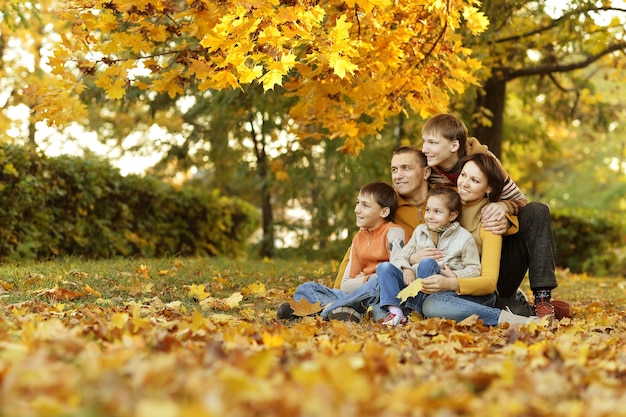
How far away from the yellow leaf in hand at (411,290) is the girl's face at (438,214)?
426 millimetres

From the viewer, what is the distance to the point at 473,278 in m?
4.43

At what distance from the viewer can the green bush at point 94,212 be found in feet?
26.2

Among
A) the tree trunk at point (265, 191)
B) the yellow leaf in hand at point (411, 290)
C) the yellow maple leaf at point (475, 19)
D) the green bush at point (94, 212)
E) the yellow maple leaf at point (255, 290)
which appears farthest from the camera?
the tree trunk at point (265, 191)

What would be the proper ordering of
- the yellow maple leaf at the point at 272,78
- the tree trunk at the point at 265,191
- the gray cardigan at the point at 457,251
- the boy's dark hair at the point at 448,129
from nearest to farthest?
the yellow maple leaf at the point at 272,78
the gray cardigan at the point at 457,251
the boy's dark hair at the point at 448,129
the tree trunk at the point at 265,191

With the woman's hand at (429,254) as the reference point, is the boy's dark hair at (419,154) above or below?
above

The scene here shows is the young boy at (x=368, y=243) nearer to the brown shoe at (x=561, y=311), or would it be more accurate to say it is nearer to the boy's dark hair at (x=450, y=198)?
the boy's dark hair at (x=450, y=198)

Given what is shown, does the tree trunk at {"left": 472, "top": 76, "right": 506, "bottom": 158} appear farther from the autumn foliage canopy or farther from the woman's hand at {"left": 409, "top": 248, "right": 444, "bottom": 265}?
the woman's hand at {"left": 409, "top": 248, "right": 444, "bottom": 265}

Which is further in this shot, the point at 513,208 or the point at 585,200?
the point at 585,200

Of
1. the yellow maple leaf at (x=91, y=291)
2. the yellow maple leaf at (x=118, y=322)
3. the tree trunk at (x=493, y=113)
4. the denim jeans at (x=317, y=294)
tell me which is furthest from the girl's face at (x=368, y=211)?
the tree trunk at (x=493, y=113)

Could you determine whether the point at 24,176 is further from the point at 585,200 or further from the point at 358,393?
the point at 585,200

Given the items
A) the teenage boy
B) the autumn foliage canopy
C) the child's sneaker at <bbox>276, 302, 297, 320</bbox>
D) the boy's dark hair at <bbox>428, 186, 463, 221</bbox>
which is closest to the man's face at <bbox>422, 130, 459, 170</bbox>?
the teenage boy

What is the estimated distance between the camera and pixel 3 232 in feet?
25.7

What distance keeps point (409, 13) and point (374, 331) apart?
8.19 ft

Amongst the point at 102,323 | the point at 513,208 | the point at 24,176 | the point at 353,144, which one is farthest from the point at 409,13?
the point at 24,176
